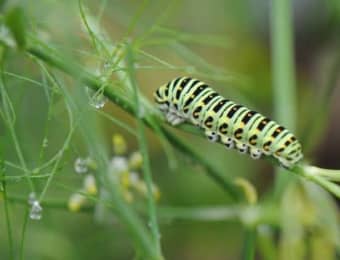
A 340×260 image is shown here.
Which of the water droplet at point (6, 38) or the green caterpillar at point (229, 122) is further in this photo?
the green caterpillar at point (229, 122)

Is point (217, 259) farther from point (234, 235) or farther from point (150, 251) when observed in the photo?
point (150, 251)

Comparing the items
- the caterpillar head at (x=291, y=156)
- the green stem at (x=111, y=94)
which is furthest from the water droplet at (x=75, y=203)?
the caterpillar head at (x=291, y=156)

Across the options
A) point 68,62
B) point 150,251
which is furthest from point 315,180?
point 68,62

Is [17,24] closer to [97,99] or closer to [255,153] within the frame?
[97,99]

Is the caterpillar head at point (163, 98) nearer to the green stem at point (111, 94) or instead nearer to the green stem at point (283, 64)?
the green stem at point (111, 94)

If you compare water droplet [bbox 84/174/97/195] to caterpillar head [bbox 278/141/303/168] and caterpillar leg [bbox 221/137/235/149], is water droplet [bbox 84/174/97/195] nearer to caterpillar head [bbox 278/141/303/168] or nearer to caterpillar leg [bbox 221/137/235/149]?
caterpillar leg [bbox 221/137/235/149]

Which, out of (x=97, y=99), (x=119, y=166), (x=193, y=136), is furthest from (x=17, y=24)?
(x=193, y=136)
